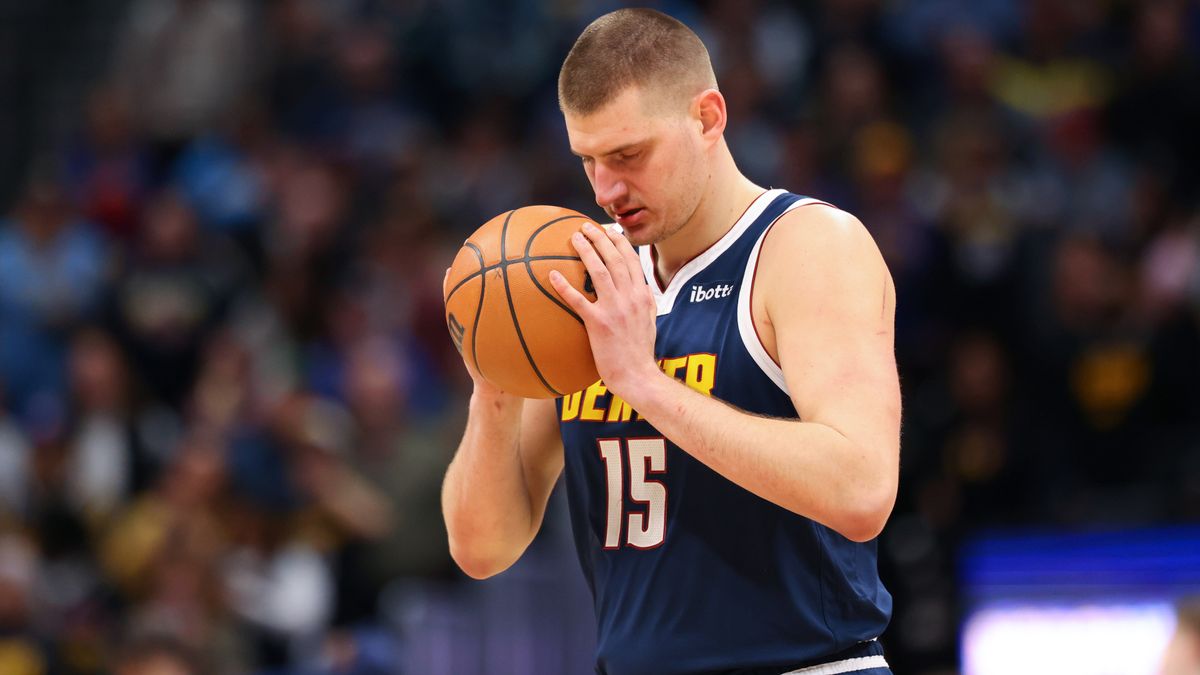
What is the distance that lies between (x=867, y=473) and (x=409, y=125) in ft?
31.4

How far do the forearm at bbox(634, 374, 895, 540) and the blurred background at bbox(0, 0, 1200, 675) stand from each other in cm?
440

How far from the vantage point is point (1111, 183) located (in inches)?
401

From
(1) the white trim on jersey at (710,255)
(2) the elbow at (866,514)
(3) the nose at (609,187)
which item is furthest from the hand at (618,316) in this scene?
(2) the elbow at (866,514)

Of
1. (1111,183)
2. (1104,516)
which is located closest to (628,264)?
(1104,516)

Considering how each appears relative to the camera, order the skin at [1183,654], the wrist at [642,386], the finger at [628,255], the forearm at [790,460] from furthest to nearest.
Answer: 1. the skin at [1183,654]
2. the finger at [628,255]
3. the wrist at [642,386]
4. the forearm at [790,460]

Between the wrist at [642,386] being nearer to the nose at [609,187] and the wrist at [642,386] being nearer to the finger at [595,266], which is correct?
the finger at [595,266]

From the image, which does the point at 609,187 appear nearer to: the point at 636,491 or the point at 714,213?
the point at 714,213

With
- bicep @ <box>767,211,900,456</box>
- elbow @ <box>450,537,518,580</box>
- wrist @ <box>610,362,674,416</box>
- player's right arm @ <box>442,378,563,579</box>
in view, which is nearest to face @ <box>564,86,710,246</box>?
bicep @ <box>767,211,900,456</box>

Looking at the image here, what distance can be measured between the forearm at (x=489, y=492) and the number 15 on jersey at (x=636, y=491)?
39cm

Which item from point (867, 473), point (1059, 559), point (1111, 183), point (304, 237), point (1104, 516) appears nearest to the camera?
point (867, 473)

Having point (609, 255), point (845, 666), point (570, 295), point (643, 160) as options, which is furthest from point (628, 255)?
point (845, 666)

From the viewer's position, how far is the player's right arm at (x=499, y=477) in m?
4.19

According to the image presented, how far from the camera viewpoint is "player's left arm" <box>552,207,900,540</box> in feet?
11.1

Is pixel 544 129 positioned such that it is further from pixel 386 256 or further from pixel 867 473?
pixel 867 473
